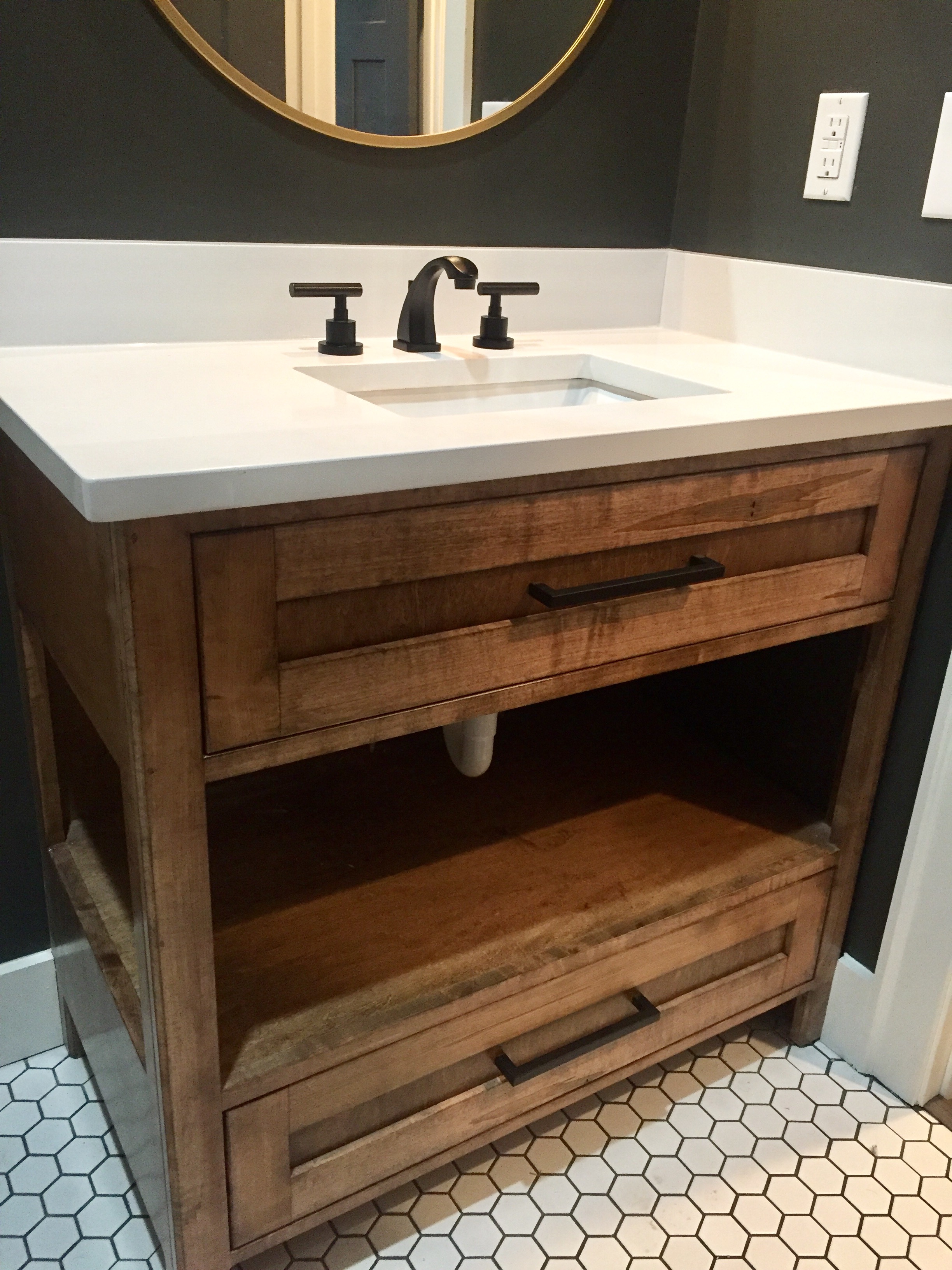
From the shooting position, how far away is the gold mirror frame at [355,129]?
1.04m

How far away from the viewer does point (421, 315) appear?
1.14 meters

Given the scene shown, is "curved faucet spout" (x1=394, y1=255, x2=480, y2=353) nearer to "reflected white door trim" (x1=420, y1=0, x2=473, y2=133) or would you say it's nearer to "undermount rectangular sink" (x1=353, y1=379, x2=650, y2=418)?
"undermount rectangular sink" (x1=353, y1=379, x2=650, y2=418)

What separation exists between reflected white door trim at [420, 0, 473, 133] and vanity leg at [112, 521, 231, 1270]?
0.76m

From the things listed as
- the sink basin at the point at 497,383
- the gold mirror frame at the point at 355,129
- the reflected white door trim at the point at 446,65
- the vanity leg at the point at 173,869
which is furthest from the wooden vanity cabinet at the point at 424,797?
the reflected white door trim at the point at 446,65

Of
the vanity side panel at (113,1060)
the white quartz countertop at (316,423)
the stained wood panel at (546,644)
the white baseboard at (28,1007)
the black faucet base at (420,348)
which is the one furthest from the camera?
the white baseboard at (28,1007)

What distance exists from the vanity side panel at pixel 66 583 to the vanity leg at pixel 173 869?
3 cm

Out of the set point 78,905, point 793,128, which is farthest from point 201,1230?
point 793,128

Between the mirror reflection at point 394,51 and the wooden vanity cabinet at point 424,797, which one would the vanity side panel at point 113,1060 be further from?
the mirror reflection at point 394,51

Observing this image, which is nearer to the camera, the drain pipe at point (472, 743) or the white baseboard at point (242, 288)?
the white baseboard at point (242, 288)

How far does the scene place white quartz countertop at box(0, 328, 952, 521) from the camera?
668 mm

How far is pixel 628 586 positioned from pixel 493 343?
0.44 meters

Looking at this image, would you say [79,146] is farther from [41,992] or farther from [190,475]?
[41,992]

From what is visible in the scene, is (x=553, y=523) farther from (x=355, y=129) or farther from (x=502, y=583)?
(x=355, y=129)

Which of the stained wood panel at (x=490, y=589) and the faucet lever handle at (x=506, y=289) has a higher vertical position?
the faucet lever handle at (x=506, y=289)
